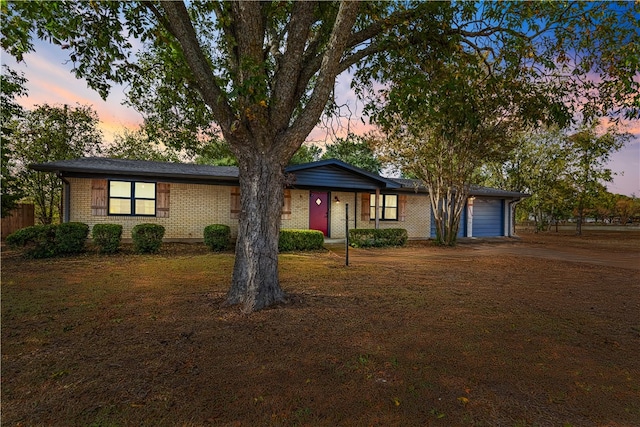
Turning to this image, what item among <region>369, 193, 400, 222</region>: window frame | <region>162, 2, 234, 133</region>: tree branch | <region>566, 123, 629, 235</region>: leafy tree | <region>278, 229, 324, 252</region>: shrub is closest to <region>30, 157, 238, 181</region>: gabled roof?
<region>278, 229, 324, 252</region>: shrub

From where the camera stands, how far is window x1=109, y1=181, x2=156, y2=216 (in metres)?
11.8

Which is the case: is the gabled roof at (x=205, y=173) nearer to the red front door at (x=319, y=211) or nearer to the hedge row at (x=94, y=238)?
the red front door at (x=319, y=211)

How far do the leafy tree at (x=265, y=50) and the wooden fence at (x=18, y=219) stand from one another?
12.8 m

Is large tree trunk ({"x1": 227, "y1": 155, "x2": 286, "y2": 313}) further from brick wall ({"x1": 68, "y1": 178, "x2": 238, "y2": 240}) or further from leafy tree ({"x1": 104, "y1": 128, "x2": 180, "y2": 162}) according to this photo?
leafy tree ({"x1": 104, "y1": 128, "x2": 180, "y2": 162})

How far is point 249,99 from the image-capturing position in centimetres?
382

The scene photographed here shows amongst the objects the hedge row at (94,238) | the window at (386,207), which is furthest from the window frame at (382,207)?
the hedge row at (94,238)

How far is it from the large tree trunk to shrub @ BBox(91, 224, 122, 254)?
7029 mm

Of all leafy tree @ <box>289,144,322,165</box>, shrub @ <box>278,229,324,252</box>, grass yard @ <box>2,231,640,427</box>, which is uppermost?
leafy tree @ <box>289,144,322,165</box>

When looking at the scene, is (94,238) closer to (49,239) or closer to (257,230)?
(49,239)

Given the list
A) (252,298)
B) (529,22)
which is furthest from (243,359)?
(529,22)

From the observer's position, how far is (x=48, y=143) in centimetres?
1549

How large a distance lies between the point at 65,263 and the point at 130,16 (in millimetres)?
6200

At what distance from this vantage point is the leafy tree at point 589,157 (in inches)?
806

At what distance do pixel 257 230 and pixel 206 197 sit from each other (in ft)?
31.8
